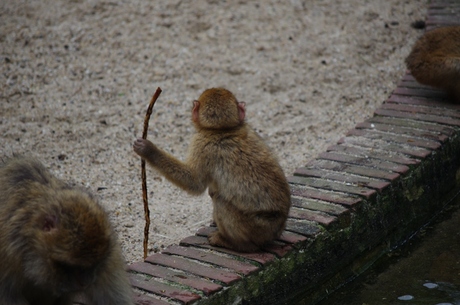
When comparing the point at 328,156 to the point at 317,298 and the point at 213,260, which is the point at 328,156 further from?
the point at 213,260

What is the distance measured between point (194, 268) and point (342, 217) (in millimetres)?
1128

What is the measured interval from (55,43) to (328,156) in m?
3.56

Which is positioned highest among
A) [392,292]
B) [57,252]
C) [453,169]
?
[57,252]

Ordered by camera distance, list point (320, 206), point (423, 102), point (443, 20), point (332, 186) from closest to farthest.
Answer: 1. point (320, 206)
2. point (332, 186)
3. point (423, 102)
4. point (443, 20)

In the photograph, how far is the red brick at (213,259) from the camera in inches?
173

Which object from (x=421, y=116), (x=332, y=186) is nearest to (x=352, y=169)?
(x=332, y=186)

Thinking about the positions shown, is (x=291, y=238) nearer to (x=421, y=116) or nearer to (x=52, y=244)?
(x=52, y=244)

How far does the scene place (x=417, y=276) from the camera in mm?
5207

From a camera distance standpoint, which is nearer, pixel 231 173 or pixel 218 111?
pixel 231 173

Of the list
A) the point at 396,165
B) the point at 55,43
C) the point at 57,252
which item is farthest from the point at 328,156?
the point at 55,43

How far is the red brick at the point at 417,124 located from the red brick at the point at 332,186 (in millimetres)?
1125

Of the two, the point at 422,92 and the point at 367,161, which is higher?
the point at 422,92

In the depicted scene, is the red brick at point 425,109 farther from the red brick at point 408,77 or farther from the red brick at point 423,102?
the red brick at point 408,77

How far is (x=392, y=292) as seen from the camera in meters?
5.04
